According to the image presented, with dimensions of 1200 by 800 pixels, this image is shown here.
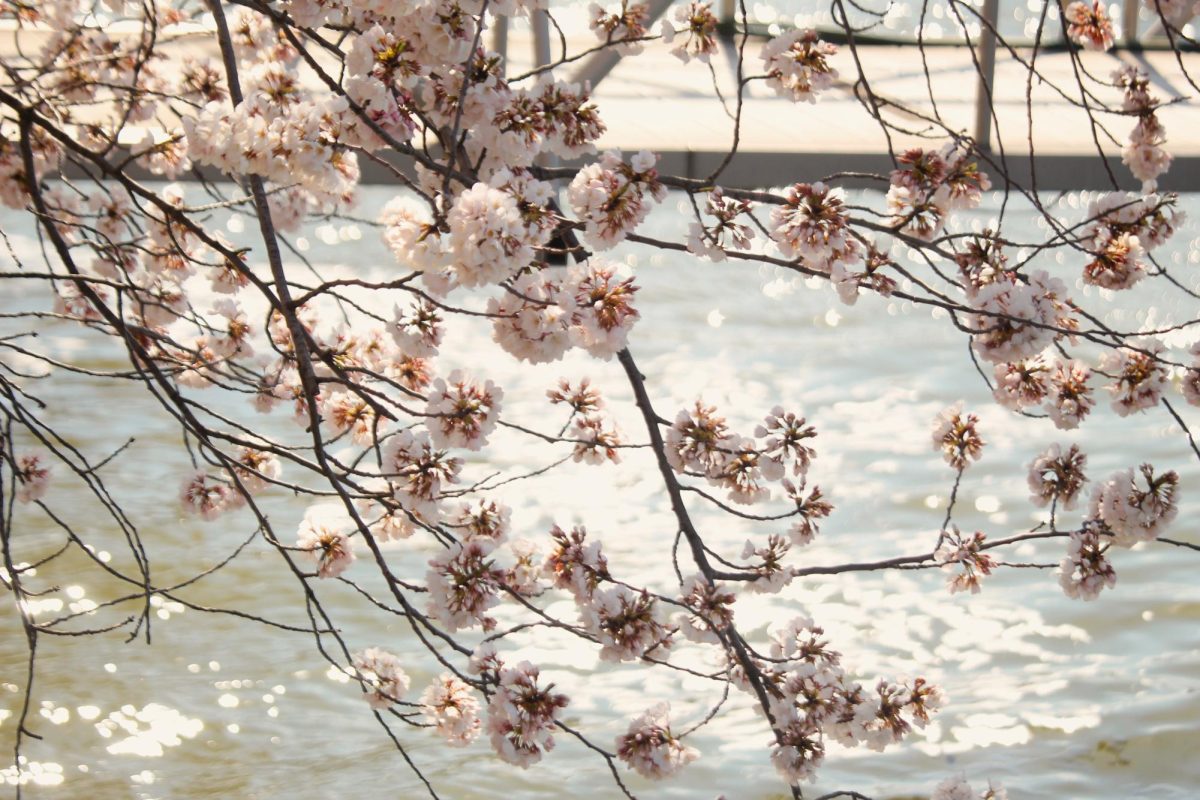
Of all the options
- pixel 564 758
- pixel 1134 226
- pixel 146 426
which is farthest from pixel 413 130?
pixel 146 426

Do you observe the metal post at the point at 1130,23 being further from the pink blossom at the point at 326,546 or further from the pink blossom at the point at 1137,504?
the pink blossom at the point at 326,546

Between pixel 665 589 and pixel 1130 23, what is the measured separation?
14.7 ft

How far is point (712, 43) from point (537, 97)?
0.24 metres

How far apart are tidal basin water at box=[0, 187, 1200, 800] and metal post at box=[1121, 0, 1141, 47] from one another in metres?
2.35

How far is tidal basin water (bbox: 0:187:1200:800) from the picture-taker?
2.67 m

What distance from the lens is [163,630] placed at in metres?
3.15

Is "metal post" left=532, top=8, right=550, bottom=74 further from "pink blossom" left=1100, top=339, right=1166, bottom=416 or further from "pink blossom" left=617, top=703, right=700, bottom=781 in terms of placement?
"pink blossom" left=617, top=703, right=700, bottom=781

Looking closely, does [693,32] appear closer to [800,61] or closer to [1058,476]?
[800,61]

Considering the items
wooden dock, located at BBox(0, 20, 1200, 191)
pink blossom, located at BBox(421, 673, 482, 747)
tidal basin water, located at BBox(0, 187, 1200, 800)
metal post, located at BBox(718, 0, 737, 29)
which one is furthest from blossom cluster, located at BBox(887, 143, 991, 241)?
metal post, located at BBox(718, 0, 737, 29)

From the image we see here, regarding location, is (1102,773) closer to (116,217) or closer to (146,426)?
(116,217)

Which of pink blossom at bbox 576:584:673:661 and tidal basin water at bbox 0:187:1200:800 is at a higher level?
tidal basin water at bbox 0:187:1200:800

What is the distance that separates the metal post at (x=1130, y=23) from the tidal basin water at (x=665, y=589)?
92.4 inches

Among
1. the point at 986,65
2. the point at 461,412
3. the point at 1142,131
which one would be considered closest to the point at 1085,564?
the point at 1142,131

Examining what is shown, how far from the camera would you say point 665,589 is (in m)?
3.28
